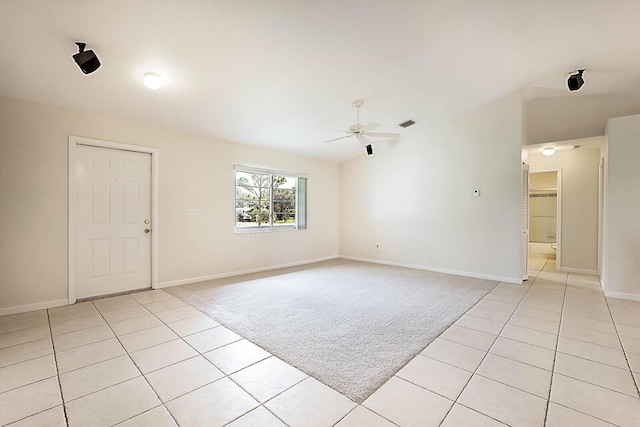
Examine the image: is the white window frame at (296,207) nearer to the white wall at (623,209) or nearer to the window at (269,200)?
the window at (269,200)

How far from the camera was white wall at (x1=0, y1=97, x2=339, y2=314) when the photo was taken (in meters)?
3.29

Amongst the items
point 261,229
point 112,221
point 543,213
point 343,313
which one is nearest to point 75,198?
point 112,221

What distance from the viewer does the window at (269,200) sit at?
5.55m

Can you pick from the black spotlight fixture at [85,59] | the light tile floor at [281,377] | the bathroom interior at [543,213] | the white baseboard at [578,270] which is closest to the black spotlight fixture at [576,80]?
the light tile floor at [281,377]

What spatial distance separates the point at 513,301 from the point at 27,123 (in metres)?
6.51

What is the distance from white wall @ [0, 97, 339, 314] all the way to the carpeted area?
0.62 m

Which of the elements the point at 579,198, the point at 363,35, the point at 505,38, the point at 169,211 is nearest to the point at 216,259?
the point at 169,211

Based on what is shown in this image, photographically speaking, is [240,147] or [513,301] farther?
[240,147]

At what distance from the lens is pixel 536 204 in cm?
828

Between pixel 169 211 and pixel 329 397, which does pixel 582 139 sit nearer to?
pixel 329 397

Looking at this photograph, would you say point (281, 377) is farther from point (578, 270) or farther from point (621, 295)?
point (578, 270)

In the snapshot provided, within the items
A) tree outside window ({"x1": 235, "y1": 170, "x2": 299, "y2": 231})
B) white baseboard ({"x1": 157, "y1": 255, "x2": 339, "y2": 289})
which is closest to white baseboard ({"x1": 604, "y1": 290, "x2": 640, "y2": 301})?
white baseboard ({"x1": 157, "y1": 255, "x2": 339, "y2": 289})

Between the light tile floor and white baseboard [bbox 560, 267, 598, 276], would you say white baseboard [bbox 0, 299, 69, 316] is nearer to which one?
the light tile floor

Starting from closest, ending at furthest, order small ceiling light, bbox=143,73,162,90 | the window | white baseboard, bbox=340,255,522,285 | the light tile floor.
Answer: the light tile floor
small ceiling light, bbox=143,73,162,90
white baseboard, bbox=340,255,522,285
the window
